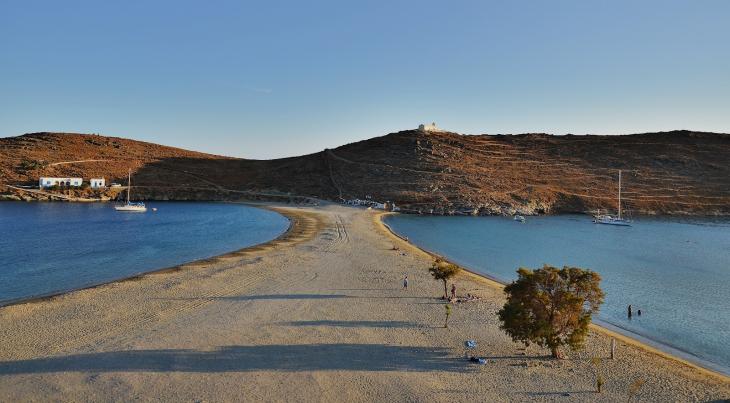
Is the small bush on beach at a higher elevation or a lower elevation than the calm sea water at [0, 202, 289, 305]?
lower

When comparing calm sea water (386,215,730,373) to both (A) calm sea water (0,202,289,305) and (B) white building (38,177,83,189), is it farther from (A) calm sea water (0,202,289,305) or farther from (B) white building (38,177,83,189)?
(B) white building (38,177,83,189)

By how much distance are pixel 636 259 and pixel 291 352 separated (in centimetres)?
3945

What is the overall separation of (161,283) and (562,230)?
193ft

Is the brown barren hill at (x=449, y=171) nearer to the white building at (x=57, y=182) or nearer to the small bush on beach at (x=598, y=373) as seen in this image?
the white building at (x=57, y=182)

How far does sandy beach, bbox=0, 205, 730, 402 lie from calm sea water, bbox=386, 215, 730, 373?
5288 mm

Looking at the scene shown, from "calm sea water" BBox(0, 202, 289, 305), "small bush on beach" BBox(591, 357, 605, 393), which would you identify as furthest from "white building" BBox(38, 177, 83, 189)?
"small bush on beach" BBox(591, 357, 605, 393)

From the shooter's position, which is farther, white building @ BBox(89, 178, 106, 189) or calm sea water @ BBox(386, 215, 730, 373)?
white building @ BBox(89, 178, 106, 189)

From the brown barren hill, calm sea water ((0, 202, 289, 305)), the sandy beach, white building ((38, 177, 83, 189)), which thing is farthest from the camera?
white building ((38, 177, 83, 189))

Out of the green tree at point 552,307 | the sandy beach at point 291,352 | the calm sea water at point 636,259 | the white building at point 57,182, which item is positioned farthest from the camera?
the white building at point 57,182

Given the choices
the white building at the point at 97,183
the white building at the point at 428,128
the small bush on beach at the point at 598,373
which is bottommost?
the small bush on beach at the point at 598,373

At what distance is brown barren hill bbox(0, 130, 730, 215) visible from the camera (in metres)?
97.6

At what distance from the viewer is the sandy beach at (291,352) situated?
44.2ft

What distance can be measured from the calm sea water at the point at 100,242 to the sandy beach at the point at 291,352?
700 cm

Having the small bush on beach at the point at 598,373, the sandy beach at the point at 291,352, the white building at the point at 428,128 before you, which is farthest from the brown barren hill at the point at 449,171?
the small bush on beach at the point at 598,373
